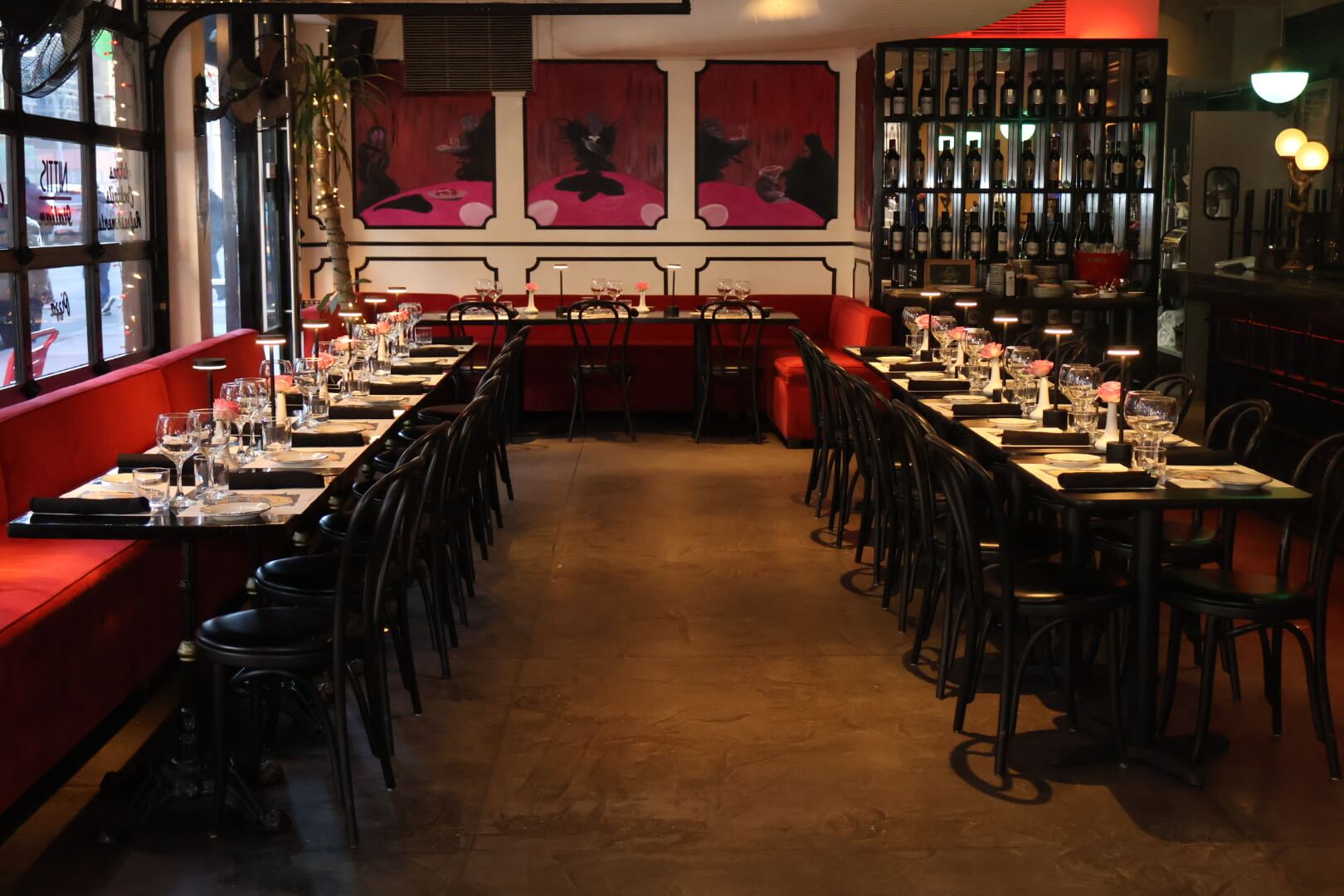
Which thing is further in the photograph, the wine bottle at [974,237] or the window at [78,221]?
the wine bottle at [974,237]

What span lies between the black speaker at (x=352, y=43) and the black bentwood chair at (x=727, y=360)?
3269mm

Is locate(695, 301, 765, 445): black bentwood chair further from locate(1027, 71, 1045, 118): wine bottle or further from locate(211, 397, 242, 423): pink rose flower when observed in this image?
locate(211, 397, 242, 423): pink rose flower

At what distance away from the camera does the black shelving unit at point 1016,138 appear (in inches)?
403

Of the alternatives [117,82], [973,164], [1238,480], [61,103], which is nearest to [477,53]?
[117,82]

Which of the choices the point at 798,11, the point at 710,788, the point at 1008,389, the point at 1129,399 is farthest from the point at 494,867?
the point at 798,11

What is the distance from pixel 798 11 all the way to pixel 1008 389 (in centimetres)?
444

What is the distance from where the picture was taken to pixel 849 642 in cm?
520

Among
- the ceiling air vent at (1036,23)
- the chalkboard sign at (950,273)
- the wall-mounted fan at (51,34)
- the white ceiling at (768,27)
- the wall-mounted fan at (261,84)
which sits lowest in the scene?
the chalkboard sign at (950,273)

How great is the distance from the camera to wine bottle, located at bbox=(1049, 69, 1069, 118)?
1028 centimetres

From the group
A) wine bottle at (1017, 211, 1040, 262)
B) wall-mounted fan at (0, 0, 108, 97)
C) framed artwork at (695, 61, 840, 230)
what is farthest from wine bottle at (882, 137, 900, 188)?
wall-mounted fan at (0, 0, 108, 97)

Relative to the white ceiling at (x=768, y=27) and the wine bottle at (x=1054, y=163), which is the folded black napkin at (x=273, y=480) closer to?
the white ceiling at (x=768, y=27)

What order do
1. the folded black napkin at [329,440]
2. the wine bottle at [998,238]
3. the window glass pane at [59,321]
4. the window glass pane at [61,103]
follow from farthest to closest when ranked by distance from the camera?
the wine bottle at [998,238] < the window glass pane at [59,321] < the window glass pane at [61,103] < the folded black napkin at [329,440]

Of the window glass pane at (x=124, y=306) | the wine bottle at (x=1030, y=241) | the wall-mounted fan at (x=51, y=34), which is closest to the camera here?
the wall-mounted fan at (x=51, y=34)

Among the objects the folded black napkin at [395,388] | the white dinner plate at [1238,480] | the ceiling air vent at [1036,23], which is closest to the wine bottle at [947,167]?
the ceiling air vent at [1036,23]
